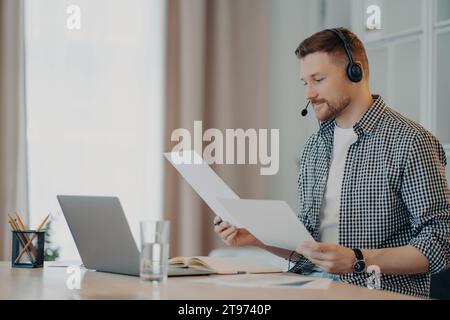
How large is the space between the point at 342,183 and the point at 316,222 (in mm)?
125

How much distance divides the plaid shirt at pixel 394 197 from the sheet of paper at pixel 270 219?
28 centimetres

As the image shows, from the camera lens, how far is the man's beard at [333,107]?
5.72 feet

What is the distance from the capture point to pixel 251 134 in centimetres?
345

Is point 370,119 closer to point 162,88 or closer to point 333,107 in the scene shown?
point 333,107

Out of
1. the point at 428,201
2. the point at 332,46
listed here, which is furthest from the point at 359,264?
the point at 332,46

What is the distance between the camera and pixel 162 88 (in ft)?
10.8

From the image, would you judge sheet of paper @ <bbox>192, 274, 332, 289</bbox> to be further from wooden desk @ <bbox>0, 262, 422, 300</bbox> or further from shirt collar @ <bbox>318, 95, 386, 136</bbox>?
shirt collar @ <bbox>318, 95, 386, 136</bbox>

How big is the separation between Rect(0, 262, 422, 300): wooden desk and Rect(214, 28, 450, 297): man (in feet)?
0.82

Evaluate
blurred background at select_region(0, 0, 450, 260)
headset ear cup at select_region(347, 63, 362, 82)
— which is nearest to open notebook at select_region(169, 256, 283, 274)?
headset ear cup at select_region(347, 63, 362, 82)

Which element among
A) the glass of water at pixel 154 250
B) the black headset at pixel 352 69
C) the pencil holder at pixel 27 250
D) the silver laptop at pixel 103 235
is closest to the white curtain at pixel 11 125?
the pencil holder at pixel 27 250

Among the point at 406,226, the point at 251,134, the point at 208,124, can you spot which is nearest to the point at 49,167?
the point at 208,124

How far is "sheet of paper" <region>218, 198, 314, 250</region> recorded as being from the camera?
1.26 m

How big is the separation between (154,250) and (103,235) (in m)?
0.20

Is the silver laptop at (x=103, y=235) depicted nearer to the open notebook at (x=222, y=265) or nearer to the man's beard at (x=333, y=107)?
the open notebook at (x=222, y=265)
